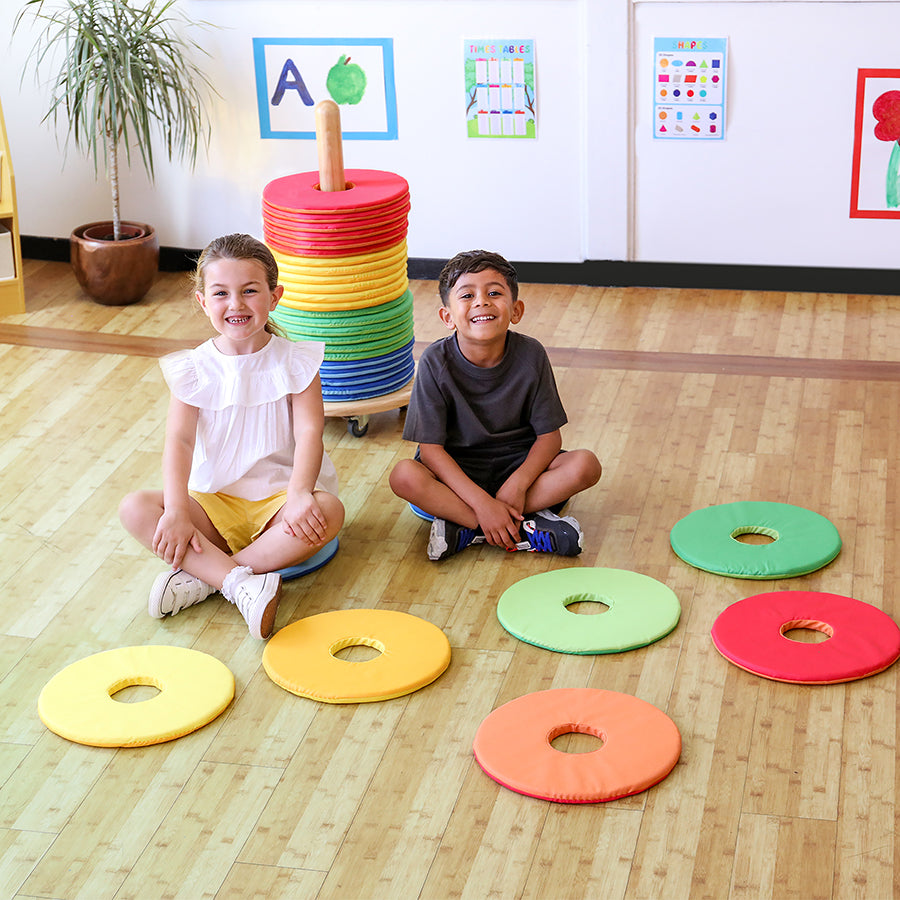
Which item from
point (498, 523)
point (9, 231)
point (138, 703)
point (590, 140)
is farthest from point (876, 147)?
point (138, 703)

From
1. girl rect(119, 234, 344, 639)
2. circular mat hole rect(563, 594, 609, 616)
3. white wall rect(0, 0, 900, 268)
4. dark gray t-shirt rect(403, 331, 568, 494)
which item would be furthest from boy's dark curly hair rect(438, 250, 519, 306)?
white wall rect(0, 0, 900, 268)

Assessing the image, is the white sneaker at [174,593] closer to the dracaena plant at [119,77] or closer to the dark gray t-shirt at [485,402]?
the dark gray t-shirt at [485,402]

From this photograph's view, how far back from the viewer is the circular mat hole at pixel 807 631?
239 cm

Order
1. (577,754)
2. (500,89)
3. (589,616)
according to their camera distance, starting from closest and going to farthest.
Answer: (577,754) → (589,616) → (500,89)

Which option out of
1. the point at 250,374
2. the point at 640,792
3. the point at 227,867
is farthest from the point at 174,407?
the point at 640,792

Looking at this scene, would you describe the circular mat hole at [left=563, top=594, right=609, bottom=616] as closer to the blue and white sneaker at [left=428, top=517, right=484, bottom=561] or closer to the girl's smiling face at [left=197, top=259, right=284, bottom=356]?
the blue and white sneaker at [left=428, top=517, right=484, bottom=561]

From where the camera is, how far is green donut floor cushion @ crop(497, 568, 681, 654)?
7.80ft

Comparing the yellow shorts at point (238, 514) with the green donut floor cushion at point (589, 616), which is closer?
the green donut floor cushion at point (589, 616)

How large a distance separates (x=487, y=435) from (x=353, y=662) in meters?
0.66

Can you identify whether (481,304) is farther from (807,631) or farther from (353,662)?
(807,631)

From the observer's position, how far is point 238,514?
2.67m

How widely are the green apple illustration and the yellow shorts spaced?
210 cm

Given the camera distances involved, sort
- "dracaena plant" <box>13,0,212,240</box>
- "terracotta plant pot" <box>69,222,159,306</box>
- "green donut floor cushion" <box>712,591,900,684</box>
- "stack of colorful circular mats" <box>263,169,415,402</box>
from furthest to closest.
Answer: "terracotta plant pot" <box>69,222,159,306</box> < "dracaena plant" <box>13,0,212,240</box> < "stack of colorful circular mats" <box>263,169,415,402</box> < "green donut floor cushion" <box>712,591,900,684</box>

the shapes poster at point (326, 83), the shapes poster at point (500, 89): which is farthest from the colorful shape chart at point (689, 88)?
the shapes poster at point (326, 83)
